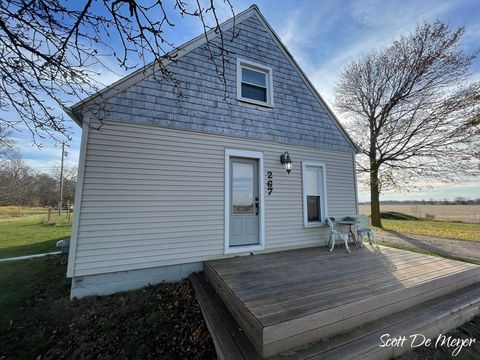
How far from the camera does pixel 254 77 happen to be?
17.8 feet

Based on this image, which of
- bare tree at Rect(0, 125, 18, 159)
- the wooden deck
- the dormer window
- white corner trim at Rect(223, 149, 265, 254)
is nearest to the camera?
the wooden deck

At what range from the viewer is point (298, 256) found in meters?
4.50

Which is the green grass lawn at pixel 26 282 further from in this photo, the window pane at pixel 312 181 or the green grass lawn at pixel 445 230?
the green grass lawn at pixel 445 230

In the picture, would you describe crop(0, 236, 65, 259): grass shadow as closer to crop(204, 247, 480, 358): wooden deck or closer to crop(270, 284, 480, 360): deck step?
crop(204, 247, 480, 358): wooden deck

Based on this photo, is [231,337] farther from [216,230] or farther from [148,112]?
[148,112]

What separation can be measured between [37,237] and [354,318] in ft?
41.2

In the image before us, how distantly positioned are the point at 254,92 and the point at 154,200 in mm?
3787

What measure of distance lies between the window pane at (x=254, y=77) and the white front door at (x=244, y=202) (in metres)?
2.21

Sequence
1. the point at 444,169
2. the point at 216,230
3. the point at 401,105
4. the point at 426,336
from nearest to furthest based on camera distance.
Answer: the point at 426,336 → the point at 216,230 → the point at 444,169 → the point at 401,105

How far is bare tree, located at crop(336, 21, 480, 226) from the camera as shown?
9320mm

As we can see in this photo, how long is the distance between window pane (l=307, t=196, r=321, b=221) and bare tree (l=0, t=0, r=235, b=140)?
4.48 metres

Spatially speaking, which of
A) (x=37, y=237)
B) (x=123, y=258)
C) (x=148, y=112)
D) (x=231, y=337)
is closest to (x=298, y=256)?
(x=231, y=337)

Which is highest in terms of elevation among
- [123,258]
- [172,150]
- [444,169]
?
[444,169]

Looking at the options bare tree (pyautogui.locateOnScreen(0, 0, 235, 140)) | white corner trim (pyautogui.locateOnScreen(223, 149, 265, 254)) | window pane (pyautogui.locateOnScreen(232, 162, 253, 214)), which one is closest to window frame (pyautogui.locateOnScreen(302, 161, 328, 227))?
white corner trim (pyautogui.locateOnScreen(223, 149, 265, 254))
